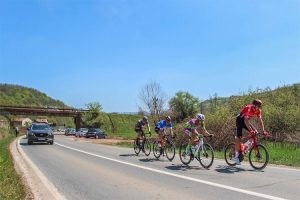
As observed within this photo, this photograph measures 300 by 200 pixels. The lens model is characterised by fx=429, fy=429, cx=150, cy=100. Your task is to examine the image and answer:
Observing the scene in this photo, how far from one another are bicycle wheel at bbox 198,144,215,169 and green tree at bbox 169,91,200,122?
37.8 meters

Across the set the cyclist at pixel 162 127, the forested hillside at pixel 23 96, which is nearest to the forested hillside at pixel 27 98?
the forested hillside at pixel 23 96

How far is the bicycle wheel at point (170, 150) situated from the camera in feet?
55.9

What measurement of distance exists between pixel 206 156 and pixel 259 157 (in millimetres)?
1771

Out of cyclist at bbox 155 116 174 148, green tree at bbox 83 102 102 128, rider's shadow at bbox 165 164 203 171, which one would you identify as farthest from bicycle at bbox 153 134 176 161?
green tree at bbox 83 102 102 128

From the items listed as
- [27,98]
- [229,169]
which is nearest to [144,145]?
[229,169]

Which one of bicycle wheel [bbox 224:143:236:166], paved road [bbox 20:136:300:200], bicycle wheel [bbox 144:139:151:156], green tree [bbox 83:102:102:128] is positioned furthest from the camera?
green tree [bbox 83:102:102:128]

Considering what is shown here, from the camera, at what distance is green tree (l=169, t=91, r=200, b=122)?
5278 centimetres

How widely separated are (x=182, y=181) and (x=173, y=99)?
4455 centimetres

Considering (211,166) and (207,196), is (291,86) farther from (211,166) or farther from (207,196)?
(207,196)

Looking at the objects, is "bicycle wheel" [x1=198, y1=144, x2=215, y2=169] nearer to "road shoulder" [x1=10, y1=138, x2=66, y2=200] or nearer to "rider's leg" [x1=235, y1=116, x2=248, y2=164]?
"rider's leg" [x1=235, y1=116, x2=248, y2=164]

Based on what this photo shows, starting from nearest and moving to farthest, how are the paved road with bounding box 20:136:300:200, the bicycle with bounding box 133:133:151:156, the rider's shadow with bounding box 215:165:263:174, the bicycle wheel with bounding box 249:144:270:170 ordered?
the paved road with bounding box 20:136:300:200 → the rider's shadow with bounding box 215:165:263:174 → the bicycle wheel with bounding box 249:144:270:170 → the bicycle with bounding box 133:133:151:156

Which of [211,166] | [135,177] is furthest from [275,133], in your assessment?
[135,177]

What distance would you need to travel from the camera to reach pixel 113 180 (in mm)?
11883

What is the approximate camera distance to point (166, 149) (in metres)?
17.6
